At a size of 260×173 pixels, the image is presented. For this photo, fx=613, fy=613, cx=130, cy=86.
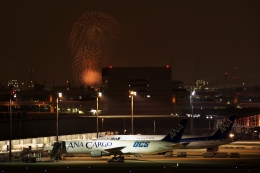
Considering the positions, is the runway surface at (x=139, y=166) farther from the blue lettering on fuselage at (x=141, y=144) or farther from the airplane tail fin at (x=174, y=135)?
the airplane tail fin at (x=174, y=135)

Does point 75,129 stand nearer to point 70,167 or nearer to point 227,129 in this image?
point 227,129

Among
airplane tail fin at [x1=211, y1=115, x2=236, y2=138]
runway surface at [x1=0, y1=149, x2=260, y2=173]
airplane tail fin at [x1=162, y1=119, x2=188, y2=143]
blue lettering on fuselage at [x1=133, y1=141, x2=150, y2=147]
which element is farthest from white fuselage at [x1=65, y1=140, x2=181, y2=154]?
airplane tail fin at [x1=211, y1=115, x2=236, y2=138]

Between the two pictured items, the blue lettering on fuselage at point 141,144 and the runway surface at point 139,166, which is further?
the blue lettering on fuselage at point 141,144

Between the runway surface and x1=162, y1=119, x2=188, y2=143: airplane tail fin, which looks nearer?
the runway surface

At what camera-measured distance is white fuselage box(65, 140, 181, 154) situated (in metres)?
89.5

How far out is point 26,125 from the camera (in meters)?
122

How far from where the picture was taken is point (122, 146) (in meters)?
90.0

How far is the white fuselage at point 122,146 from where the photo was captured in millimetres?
89500

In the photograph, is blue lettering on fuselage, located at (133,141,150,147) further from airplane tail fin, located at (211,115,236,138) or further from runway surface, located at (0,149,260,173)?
airplane tail fin, located at (211,115,236,138)

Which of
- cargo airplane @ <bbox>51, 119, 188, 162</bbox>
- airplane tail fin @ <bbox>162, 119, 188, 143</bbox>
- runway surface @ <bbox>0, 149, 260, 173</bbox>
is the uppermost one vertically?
airplane tail fin @ <bbox>162, 119, 188, 143</bbox>

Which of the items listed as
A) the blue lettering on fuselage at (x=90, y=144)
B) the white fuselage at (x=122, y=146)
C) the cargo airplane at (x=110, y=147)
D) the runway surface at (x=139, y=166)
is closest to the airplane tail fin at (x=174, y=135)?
the cargo airplane at (x=110, y=147)

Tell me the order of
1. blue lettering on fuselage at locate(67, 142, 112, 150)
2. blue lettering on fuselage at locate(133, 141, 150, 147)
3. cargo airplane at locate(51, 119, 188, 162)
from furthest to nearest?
1. blue lettering on fuselage at locate(67, 142, 112, 150)
2. blue lettering on fuselage at locate(133, 141, 150, 147)
3. cargo airplane at locate(51, 119, 188, 162)

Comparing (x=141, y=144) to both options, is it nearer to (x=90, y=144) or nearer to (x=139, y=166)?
(x=90, y=144)

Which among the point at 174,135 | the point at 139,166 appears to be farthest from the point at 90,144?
the point at 139,166
